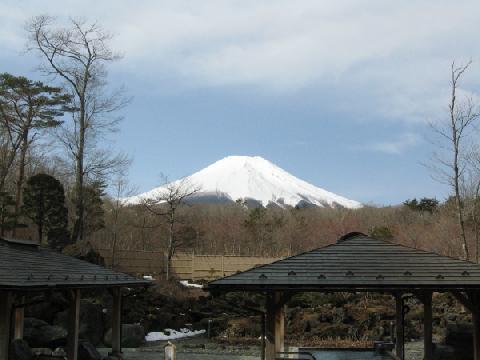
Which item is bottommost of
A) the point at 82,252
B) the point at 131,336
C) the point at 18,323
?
the point at 131,336

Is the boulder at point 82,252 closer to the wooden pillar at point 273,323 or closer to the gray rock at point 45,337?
the gray rock at point 45,337

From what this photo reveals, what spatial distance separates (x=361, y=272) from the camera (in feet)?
28.9

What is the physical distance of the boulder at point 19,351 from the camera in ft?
36.4

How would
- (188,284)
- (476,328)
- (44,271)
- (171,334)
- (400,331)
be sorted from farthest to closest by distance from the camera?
(188,284)
(171,334)
(400,331)
(44,271)
(476,328)

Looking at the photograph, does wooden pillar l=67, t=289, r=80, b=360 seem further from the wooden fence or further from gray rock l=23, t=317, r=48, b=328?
the wooden fence

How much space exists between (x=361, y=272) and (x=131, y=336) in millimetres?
11702

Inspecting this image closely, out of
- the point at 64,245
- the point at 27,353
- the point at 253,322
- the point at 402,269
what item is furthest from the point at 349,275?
the point at 64,245

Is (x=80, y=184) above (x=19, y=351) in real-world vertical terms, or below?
above

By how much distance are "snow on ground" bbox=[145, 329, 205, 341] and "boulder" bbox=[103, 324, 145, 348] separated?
1207 millimetres

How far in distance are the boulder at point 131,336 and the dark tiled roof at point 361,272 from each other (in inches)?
416

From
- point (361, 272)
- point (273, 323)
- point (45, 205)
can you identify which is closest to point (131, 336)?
point (45, 205)

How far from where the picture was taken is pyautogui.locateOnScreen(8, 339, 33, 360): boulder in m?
11.1

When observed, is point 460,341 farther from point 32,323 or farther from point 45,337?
point 32,323

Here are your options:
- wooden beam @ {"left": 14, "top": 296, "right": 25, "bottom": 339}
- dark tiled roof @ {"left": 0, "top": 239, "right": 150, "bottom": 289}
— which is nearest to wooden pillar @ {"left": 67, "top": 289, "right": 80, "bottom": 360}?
dark tiled roof @ {"left": 0, "top": 239, "right": 150, "bottom": 289}
